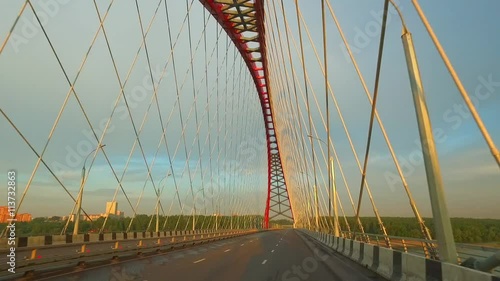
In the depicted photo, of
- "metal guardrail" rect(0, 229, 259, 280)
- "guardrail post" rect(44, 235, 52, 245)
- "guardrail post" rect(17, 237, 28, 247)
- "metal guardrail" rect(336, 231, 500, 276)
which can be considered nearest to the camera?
"metal guardrail" rect(336, 231, 500, 276)

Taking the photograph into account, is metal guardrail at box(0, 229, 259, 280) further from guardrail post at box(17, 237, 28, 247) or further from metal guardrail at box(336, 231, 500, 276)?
metal guardrail at box(336, 231, 500, 276)

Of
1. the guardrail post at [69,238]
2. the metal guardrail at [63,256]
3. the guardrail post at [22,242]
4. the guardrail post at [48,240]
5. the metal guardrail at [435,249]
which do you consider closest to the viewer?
the metal guardrail at [435,249]

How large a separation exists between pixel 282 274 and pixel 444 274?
19.1ft

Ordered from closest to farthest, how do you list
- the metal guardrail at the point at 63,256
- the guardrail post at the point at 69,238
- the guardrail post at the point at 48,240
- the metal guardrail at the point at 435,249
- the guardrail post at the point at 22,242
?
the metal guardrail at the point at 435,249 → the metal guardrail at the point at 63,256 → the guardrail post at the point at 22,242 → the guardrail post at the point at 48,240 → the guardrail post at the point at 69,238

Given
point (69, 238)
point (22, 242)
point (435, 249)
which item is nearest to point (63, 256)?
point (69, 238)

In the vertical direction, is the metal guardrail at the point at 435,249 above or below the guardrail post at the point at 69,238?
below

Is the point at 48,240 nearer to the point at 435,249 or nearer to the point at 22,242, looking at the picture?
the point at 22,242

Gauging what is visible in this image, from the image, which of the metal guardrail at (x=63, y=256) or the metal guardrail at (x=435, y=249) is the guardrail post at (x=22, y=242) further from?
the metal guardrail at (x=435, y=249)

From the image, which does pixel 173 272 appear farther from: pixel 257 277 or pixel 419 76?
pixel 419 76

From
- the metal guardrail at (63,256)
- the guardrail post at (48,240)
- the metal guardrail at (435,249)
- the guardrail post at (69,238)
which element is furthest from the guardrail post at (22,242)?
the metal guardrail at (435,249)

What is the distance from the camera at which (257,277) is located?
11477mm

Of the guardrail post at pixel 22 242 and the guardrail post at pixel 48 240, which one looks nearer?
the guardrail post at pixel 22 242

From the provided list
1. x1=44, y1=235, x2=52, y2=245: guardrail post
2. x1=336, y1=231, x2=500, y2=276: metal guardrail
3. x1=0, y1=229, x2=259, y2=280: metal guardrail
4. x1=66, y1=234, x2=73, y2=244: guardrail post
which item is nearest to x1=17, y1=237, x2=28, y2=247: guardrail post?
x1=0, y1=229, x2=259, y2=280: metal guardrail

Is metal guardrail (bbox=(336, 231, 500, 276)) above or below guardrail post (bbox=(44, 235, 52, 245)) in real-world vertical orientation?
below
